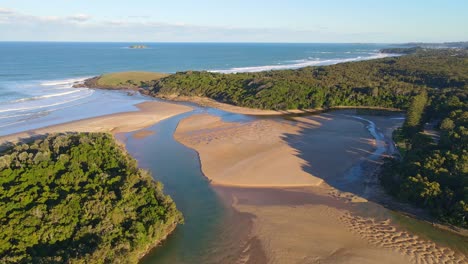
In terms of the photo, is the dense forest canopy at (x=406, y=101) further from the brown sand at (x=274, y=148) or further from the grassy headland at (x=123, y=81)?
the grassy headland at (x=123, y=81)

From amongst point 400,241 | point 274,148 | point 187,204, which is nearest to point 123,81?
point 274,148

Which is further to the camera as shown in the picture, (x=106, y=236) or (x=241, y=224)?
(x=241, y=224)

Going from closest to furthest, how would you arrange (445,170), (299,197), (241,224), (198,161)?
(241,224) → (445,170) → (299,197) → (198,161)

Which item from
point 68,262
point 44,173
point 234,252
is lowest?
point 234,252

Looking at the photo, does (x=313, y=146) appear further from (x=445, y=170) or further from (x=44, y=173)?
(x=44, y=173)

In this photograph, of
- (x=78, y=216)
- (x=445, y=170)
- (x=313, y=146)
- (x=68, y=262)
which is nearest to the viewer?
(x=68, y=262)

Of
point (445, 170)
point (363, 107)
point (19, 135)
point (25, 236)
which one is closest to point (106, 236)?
point (25, 236)

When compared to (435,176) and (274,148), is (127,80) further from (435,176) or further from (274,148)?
(435,176)

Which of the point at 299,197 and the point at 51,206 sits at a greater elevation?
the point at 51,206
